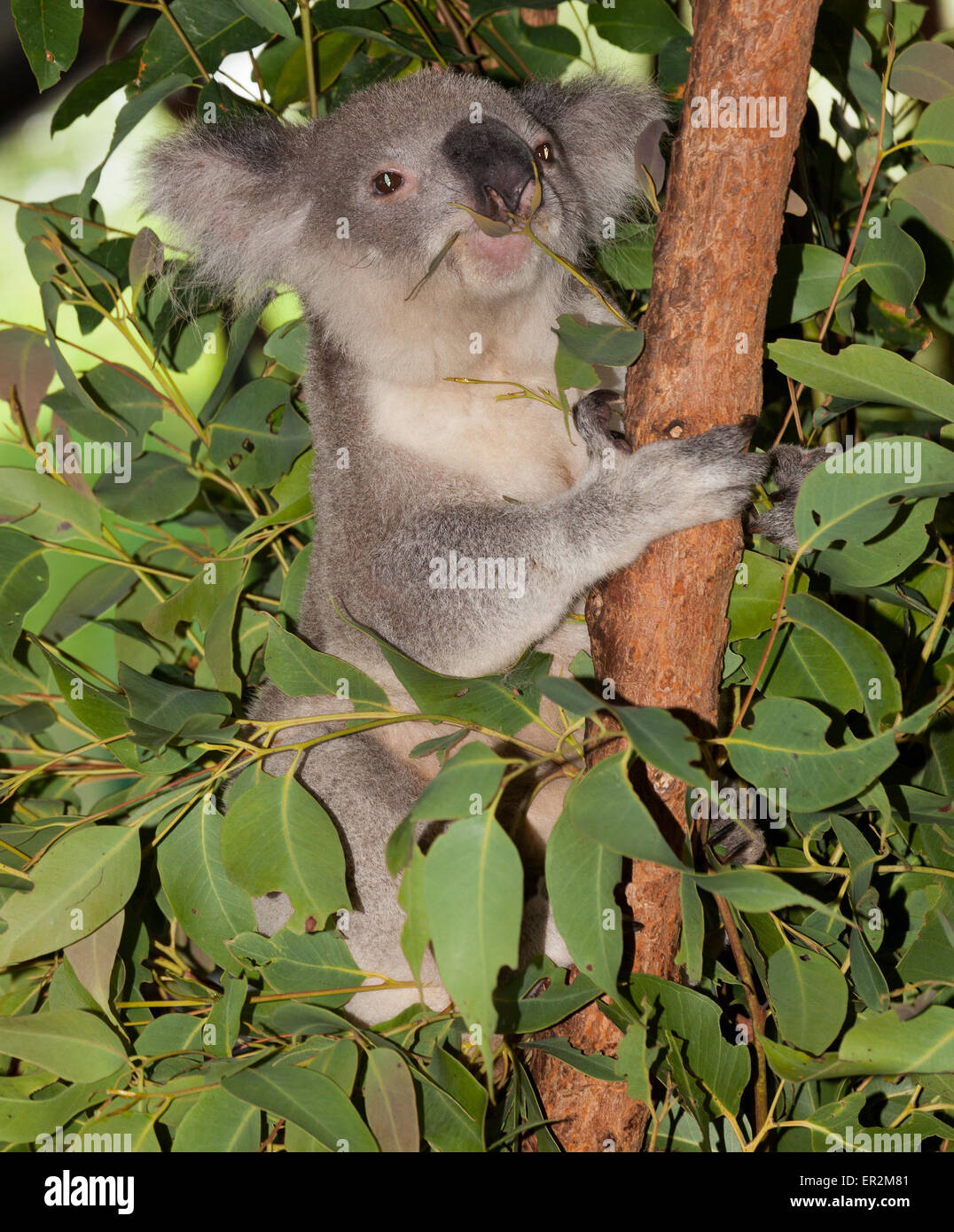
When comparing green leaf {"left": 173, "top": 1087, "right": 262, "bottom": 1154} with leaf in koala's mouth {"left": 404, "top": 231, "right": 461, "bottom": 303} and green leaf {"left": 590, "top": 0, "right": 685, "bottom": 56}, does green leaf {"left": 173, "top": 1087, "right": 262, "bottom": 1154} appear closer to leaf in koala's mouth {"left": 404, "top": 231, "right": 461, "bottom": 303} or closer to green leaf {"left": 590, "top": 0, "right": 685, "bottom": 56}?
leaf in koala's mouth {"left": 404, "top": 231, "right": 461, "bottom": 303}

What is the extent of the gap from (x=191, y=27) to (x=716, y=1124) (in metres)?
2.16

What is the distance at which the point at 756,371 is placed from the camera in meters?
1.50

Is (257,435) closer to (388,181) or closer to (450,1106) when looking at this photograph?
(388,181)

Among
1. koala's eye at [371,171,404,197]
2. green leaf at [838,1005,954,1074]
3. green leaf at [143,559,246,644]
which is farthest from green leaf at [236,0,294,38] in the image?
green leaf at [838,1005,954,1074]

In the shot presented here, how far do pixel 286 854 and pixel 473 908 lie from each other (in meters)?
0.44

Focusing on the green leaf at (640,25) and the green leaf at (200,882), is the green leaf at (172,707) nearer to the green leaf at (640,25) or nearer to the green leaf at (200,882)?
the green leaf at (200,882)

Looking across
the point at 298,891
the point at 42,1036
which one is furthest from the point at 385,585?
the point at 42,1036

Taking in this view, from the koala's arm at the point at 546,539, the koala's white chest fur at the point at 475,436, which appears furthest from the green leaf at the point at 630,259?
the koala's arm at the point at 546,539

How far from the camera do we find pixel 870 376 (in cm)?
137

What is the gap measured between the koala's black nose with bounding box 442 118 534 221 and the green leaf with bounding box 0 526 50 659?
3.46ft

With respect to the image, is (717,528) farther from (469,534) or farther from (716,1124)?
(716,1124)

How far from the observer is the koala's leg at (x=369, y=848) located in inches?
80.0
